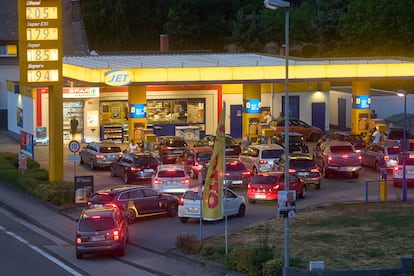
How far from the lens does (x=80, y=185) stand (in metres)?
38.7

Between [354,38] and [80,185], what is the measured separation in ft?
184

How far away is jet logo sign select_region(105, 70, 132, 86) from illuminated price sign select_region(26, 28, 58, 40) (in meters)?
7.31

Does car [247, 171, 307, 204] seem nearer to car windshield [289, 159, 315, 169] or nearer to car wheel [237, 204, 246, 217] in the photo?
car wheel [237, 204, 246, 217]

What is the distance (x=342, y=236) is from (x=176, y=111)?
107ft

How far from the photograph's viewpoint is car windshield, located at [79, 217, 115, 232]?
28.8 meters

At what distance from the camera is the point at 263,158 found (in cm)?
4481

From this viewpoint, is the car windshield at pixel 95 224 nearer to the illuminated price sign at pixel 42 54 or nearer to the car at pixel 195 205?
the car at pixel 195 205

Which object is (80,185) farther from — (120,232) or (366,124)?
(366,124)

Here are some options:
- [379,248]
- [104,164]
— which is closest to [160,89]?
[104,164]

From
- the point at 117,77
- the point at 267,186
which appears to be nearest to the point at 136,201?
the point at 267,186

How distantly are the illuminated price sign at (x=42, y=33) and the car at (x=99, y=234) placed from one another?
14.6m

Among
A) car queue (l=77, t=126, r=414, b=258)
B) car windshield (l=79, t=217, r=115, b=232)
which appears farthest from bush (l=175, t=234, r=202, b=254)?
car windshield (l=79, t=217, r=115, b=232)

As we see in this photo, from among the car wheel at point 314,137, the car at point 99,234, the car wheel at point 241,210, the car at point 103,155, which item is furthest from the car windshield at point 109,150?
the car at point 99,234

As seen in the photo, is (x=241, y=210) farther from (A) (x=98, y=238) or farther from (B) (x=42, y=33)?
(B) (x=42, y=33)
